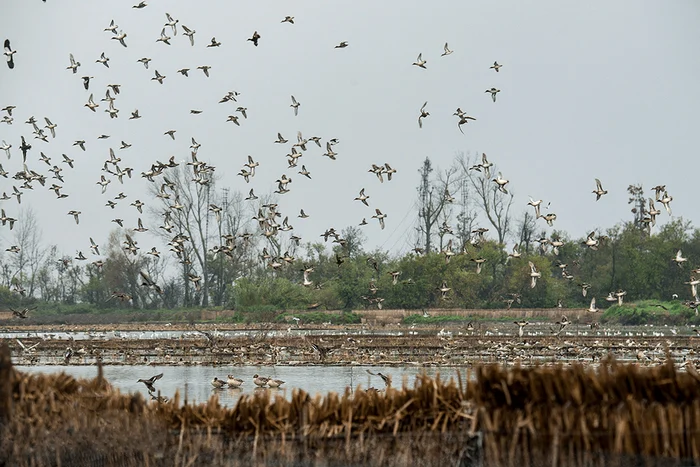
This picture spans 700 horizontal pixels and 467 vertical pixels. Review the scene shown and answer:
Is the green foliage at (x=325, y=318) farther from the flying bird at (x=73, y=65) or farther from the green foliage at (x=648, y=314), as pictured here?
the flying bird at (x=73, y=65)

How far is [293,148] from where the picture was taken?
4975 cm

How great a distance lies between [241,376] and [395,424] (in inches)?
1064

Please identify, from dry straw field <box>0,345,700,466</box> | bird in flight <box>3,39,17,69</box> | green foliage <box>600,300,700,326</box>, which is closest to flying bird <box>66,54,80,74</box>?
bird in flight <box>3,39,17,69</box>

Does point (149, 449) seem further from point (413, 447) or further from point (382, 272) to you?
point (382, 272)

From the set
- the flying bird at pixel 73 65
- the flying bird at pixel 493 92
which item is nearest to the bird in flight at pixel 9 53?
the flying bird at pixel 73 65

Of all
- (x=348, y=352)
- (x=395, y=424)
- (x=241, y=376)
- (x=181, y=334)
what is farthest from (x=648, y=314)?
(x=395, y=424)

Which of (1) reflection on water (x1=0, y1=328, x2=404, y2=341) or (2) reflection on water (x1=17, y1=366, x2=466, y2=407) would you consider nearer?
(2) reflection on water (x1=17, y1=366, x2=466, y2=407)

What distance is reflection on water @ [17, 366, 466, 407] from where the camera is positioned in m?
32.8

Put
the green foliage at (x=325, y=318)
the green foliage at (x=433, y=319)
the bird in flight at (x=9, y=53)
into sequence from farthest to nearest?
the green foliage at (x=325, y=318), the green foliage at (x=433, y=319), the bird in flight at (x=9, y=53)

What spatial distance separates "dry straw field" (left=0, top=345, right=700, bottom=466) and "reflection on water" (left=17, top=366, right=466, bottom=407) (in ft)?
56.2

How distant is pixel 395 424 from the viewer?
1242 centimetres

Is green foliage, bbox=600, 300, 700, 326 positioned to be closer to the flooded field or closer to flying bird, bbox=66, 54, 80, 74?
the flooded field

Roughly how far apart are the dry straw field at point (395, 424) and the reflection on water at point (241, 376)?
1714cm

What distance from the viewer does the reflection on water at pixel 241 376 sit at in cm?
3281
